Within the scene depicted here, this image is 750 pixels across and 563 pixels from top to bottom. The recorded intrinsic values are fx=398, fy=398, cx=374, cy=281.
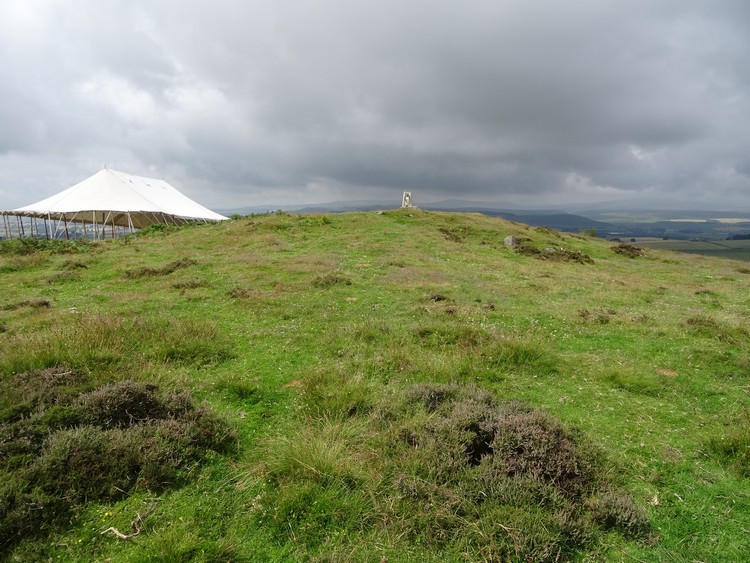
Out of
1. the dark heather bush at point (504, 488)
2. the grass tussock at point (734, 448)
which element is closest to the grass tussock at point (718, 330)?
the grass tussock at point (734, 448)

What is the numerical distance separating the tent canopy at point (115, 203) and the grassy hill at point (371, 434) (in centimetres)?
4351

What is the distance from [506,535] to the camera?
455cm

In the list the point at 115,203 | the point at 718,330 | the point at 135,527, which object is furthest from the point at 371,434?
the point at 115,203

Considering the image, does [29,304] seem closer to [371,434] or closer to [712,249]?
[371,434]

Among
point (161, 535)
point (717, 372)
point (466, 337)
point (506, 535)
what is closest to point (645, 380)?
point (717, 372)

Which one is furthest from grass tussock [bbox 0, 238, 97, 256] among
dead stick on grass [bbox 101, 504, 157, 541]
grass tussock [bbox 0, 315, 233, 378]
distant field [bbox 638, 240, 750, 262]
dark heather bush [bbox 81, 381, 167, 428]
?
distant field [bbox 638, 240, 750, 262]

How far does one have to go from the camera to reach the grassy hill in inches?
180

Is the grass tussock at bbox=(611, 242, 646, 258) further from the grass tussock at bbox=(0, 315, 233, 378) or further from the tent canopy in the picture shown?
the tent canopy

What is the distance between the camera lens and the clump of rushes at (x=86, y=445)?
4.55m

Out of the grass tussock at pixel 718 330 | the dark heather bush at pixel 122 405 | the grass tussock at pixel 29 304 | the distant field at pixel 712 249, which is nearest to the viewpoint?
the dark heather bush at pixel 122 405

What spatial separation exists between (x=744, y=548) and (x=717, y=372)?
658 centimetres

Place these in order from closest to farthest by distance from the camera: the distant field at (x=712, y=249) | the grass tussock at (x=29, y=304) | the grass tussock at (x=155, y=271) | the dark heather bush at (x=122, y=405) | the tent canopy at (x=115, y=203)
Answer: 1. the dark heather bush at (x=122, y=405)
2. the grass tussock at (x=29, y=304)
3. the grass tussock at (x=155, y=271)
4. the tent canopy at (x=115, y=203)
5. the distant field at (x=712, y=249)

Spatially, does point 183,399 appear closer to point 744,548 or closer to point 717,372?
point 744,548

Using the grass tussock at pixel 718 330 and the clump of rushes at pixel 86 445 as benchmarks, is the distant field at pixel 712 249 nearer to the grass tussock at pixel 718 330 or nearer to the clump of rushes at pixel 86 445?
the grass tussock at pixel 718 330
